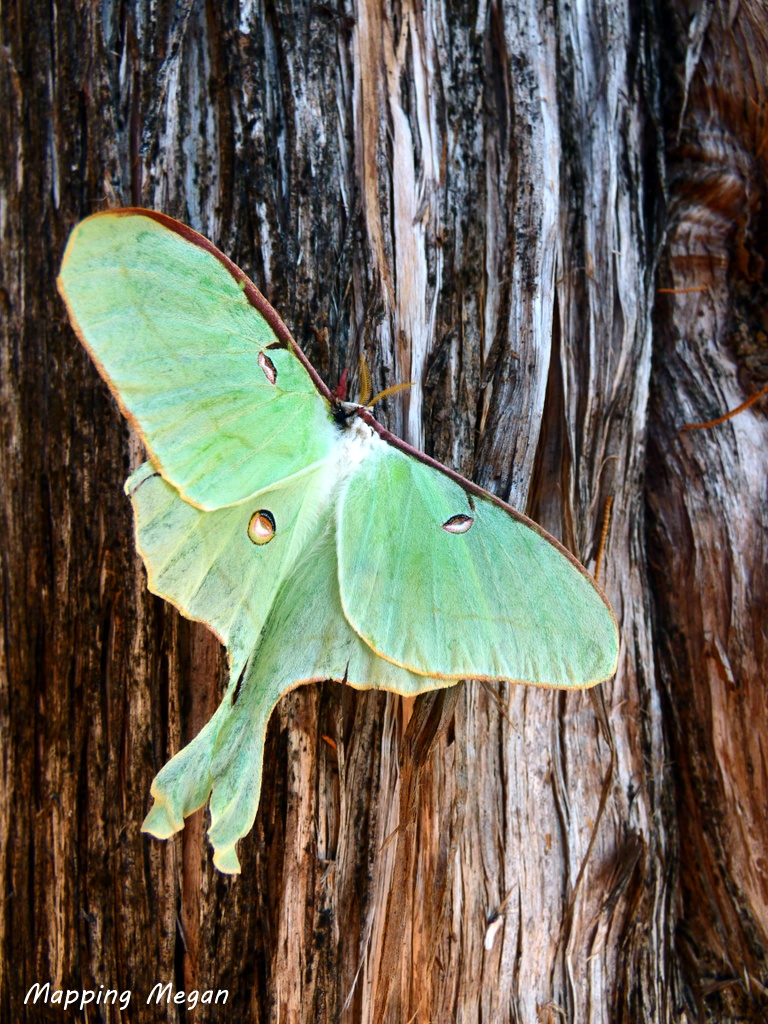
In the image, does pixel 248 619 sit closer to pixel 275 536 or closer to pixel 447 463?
pixel 275 536

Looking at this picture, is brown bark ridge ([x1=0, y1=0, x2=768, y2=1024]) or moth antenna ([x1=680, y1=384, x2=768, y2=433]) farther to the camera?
moth antenna ([x1=680, y1=384, x2=768, y2=433])

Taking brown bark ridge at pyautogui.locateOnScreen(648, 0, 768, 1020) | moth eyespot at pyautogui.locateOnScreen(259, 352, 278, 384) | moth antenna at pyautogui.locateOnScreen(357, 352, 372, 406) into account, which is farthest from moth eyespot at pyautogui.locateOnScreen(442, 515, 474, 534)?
brown bark ridge at pyautogui.locateOnScreen(648, 0, 768, 1020)

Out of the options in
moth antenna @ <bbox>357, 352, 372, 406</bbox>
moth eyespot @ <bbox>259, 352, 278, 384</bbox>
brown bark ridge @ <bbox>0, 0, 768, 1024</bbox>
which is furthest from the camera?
brown bark ridge @ <bbox>0, 0, 768, 1024</bbox>

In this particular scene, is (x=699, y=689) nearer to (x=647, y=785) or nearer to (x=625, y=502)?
(x=647, y=785)

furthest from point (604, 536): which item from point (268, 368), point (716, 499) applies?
point (268, 368)

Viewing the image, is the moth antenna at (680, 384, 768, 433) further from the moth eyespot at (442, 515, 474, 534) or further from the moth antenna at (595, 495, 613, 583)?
the moth eyespot at (442, 515, 474, 534)


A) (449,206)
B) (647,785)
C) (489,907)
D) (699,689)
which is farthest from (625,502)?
(489,907)
